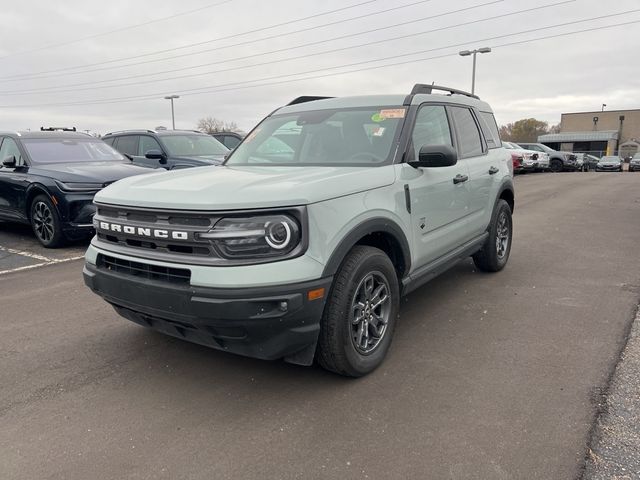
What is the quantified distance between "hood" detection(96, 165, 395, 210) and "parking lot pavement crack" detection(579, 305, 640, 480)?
1.92m

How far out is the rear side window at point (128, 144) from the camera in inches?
443

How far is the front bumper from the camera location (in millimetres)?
2715

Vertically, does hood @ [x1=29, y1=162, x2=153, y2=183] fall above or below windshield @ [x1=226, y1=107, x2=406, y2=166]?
below

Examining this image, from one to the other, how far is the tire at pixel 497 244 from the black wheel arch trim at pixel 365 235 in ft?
7.12

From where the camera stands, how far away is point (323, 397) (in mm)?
3160

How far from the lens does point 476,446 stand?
104 inches

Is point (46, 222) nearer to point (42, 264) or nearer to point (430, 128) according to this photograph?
point (42, 264)

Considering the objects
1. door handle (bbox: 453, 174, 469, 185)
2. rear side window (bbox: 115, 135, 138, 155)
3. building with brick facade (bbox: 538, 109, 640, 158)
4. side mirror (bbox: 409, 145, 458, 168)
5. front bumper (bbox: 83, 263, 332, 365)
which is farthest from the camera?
building with brick facade (bbox: 538, 109, 640, 158)

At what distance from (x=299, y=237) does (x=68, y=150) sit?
693cm

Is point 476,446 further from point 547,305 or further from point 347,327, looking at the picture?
point 547,305

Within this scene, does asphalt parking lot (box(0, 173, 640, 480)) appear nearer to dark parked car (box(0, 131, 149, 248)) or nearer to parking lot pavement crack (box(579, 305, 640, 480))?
parking lot pavement crack (box(579, 305, 640, 480))

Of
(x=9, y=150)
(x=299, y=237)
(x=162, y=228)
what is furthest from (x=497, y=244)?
(x=9, y=150)

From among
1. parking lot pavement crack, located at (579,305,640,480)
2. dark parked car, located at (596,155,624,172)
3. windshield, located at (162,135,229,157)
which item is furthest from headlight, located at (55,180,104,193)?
dark parked car, located at (596,155,624,172)

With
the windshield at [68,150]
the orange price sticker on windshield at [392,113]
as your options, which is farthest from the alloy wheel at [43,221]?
the orange price sticker on windshield at [392,113]
